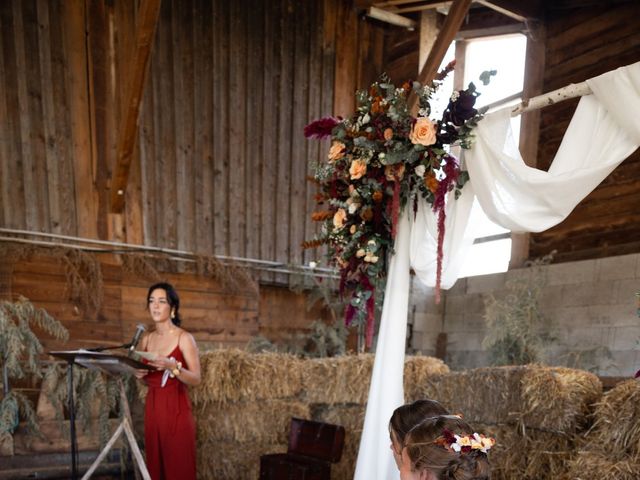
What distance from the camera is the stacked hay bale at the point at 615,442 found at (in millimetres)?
2658

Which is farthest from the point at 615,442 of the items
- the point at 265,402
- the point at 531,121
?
the point at 531,121

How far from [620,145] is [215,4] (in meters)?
5.42

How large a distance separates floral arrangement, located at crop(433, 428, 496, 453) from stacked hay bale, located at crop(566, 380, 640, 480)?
1221 millimetres

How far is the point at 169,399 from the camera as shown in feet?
12.8

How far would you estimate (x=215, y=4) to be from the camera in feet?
22.0

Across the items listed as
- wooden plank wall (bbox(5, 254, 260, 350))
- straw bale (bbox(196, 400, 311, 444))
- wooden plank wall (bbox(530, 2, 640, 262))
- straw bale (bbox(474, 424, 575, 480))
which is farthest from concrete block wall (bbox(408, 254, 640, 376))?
straw bale (bbox(196, 400, 311, 444))

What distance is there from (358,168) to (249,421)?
2.59 meters

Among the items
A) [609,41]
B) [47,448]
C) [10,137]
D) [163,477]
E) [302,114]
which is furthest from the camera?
[302,114]

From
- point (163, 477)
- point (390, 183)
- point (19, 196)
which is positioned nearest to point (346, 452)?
point (163, 477)

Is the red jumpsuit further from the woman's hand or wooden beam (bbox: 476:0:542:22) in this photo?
wooden beam (bbox: 476:0:542:22)

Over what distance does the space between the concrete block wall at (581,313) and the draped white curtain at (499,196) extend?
2.94 metres

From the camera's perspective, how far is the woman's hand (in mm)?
3730

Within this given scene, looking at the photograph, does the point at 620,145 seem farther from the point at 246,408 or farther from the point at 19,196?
the point at 19,196

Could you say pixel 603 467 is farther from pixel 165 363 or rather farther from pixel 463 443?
pixel 165 363
